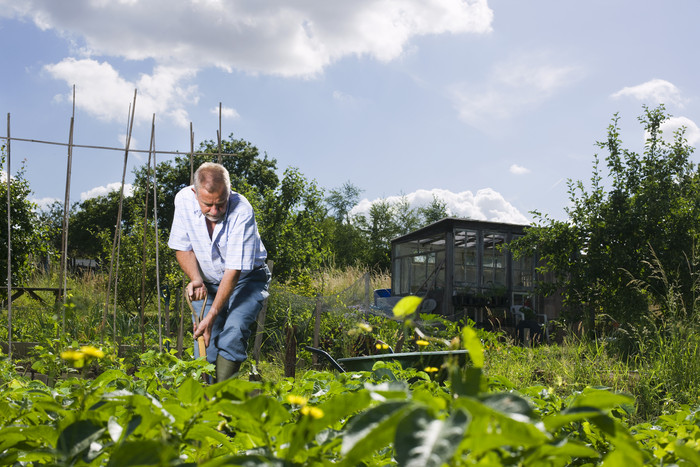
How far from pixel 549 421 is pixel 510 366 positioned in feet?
14.4

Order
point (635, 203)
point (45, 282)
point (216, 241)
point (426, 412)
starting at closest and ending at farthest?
1. point (426, 412)
2. point (216, 241)
3. point (635, 203)
4. point (45, 282)

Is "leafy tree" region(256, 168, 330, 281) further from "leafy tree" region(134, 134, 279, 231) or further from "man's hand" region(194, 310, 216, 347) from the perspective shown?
"leafy tree" region(134, 134, 279, 231)

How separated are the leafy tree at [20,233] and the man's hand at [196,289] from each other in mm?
6383

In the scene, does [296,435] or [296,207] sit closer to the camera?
[296,435]

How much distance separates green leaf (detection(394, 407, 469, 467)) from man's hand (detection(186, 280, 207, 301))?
3055 mm

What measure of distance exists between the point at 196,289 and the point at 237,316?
31 cm

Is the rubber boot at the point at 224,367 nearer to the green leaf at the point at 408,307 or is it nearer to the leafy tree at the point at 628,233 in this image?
the green leaf at the point at 408,307

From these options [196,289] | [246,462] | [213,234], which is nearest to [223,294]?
[196,289]

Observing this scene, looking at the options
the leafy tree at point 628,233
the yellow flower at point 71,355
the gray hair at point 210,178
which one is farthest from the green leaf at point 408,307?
the leafy tree at point 628,233

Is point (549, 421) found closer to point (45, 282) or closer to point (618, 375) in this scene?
point (618, 375)

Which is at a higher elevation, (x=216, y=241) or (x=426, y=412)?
(x=216, y=241)

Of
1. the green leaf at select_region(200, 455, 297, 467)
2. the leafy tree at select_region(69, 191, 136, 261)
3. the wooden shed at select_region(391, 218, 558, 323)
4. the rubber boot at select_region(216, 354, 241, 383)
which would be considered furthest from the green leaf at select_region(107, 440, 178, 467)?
the leafy tree at select_region(69, 191, 136, 261)

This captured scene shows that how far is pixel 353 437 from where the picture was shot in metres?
0.43

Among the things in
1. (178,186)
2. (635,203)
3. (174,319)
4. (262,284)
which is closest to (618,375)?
(262,284)
